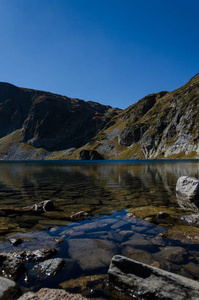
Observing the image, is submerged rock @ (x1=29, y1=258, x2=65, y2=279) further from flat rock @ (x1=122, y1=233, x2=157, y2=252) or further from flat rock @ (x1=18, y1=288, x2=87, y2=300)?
flat rock @ (x1=122, y1=233, x2=157, y2=252)

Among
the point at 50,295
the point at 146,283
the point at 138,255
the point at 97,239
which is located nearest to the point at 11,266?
the point at 50,295

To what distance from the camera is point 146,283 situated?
5.31m

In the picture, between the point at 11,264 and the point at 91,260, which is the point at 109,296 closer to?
the point at 91,260

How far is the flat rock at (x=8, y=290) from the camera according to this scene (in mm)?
5059

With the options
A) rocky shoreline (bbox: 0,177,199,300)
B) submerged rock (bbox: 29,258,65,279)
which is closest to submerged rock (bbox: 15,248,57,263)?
rocky shoreline (bbox: 0,177,199,300)

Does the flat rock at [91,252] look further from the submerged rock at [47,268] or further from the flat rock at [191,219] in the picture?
the flat rock at [191,219]

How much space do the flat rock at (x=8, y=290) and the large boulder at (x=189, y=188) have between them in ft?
60.1

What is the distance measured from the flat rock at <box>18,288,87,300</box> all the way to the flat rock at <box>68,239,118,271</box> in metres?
1.73

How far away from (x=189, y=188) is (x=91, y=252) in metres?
15.8

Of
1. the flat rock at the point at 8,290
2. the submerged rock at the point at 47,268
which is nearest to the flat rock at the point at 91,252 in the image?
the submerged rock at the point at 47,268

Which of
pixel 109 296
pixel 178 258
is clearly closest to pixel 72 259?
pixel 109 296

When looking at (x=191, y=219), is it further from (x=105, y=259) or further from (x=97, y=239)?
(x=105, y=259)

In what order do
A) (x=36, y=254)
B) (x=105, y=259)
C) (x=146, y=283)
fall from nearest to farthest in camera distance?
1. (x=146, y=283)
2. (x=105, y=259)
3. (x=36, y=254)

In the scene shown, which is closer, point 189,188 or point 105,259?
point 105,259
